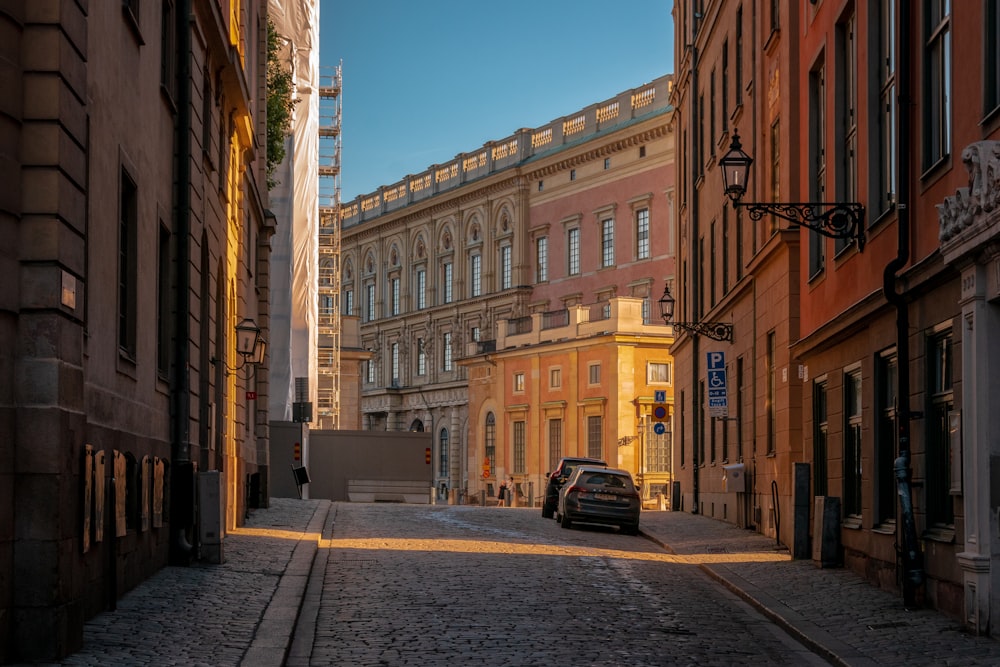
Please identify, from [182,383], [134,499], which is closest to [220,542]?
[182,383]

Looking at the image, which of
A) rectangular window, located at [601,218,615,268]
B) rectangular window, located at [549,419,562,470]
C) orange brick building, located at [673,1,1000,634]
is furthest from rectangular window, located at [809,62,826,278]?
rectangular window, located at [601,218,615,268]

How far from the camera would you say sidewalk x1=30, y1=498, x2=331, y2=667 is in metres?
11.6

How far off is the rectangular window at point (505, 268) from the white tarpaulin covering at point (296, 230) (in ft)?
123

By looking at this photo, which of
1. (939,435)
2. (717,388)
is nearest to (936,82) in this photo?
(939,435)

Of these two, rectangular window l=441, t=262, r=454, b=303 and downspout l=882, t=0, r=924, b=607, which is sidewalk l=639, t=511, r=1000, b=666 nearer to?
downspout l=882, t=0, r=924, b=607

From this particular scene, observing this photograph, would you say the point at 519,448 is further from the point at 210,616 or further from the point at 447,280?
the point at 210,616

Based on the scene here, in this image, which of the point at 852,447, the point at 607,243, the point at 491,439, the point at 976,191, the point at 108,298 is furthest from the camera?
the point at 491,439

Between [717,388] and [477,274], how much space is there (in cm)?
6659

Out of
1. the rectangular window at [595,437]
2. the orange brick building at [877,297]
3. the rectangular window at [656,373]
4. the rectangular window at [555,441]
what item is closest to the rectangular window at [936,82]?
the orange brick building at [877,297]

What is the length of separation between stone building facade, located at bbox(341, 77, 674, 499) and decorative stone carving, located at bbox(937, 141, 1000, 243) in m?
60.8

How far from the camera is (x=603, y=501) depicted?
32625 mm

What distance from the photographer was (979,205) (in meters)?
13.4

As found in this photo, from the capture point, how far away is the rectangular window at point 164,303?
18.8 m

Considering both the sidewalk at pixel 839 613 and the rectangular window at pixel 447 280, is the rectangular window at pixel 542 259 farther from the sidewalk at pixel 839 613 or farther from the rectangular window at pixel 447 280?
the sidewalk at pixel 839 613
